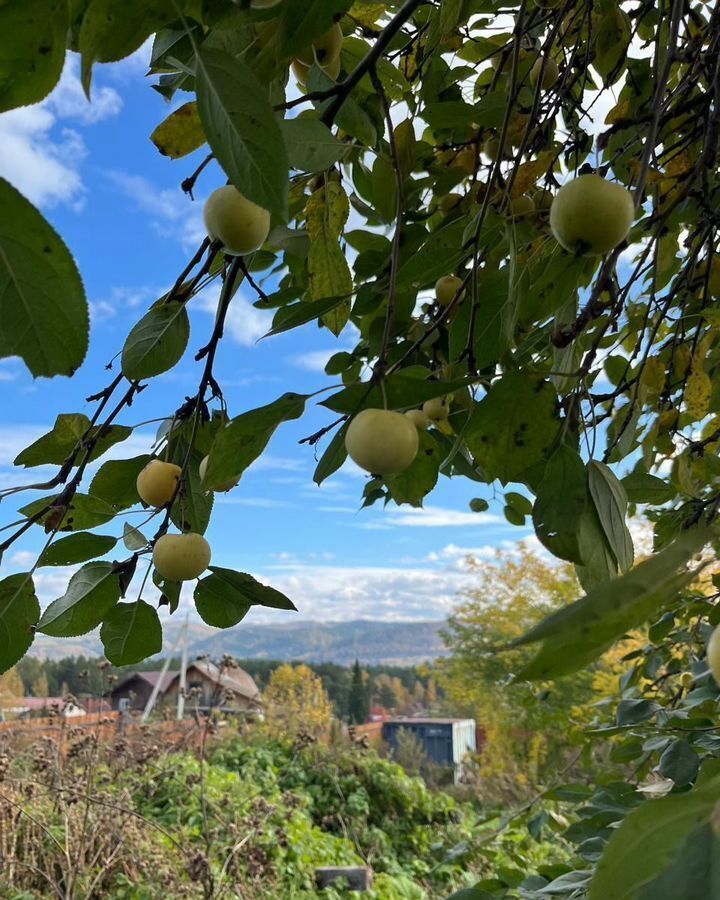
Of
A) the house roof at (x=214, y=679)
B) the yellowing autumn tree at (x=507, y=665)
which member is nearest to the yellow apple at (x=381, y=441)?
the house roof at (x=214, y=679)

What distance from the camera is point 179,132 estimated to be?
1.92ft

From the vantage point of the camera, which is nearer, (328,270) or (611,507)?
(611,507)

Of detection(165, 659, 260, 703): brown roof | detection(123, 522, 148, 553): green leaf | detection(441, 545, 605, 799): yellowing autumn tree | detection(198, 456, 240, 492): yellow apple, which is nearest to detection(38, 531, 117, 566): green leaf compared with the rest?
detection(123, 522, 148, 553): green leaf

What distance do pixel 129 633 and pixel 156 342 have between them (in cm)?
28

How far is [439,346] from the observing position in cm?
100

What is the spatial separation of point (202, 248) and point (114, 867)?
3342 millimetres

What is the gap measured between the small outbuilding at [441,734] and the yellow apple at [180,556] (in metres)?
12.6

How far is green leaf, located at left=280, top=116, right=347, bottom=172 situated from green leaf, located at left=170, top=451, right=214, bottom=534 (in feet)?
0.98

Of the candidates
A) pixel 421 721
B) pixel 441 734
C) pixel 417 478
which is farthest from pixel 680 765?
pixel 421 721

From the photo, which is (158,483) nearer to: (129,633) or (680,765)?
(129,633)

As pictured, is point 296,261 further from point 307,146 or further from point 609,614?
point 609,614

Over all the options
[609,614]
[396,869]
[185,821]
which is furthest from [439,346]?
[396,869]

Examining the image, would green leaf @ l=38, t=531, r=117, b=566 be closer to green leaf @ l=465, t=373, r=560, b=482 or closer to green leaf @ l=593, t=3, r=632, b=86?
green leaf @ l=465, t=373, r=560, b=482

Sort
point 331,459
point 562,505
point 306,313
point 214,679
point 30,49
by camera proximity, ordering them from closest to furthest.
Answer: point 30,49 < point 562,505 < point 306,313 < point 331,459 < point 214,679
